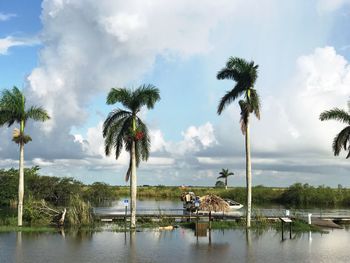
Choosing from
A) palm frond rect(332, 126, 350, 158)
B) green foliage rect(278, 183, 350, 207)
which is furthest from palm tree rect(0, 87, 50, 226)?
green foliage rect(278, 183, 350, 207)

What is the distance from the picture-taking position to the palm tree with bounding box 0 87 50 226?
36906mm

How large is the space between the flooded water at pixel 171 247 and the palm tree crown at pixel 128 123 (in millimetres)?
6547

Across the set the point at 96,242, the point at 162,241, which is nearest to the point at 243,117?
the point at 162,241

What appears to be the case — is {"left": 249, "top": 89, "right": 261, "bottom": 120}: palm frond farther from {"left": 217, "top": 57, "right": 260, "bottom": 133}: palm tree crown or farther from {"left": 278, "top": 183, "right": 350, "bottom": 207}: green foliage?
{"left": 278, "top": 183, "right": 350, "bottom": 207}: green foliage

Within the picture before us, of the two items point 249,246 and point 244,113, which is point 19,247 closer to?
point 249,246

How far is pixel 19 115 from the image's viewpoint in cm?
3725

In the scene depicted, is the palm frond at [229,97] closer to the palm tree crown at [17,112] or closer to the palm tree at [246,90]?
the palm tree at [246,90]

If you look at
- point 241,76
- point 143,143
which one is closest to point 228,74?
point 241,76

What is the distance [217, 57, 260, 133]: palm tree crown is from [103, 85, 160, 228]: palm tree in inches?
245

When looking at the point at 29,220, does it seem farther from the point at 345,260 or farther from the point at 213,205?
the point at 345,260

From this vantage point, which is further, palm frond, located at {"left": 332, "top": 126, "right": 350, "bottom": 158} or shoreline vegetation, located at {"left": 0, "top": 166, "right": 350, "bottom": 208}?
shoreline vegetation, located at {"left": 0, "top": 166, "right": 350, "bottom": 208}

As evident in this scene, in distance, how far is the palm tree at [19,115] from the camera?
36.9 metres

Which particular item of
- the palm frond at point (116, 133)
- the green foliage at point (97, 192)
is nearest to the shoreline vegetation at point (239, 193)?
the green foliage at point (97, 192)

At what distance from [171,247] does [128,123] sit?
12252mm
